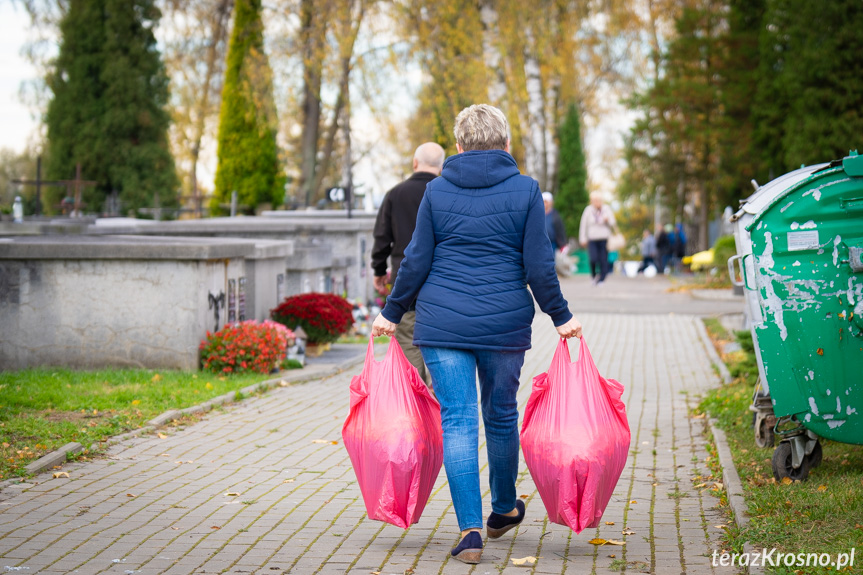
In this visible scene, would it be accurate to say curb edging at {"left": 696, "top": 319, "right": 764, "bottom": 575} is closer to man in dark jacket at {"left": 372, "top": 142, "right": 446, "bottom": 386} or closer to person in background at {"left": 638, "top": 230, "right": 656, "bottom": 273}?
man in dark jacket at {"left": 372, "top": 142, "right": 446, "bottom": 386}

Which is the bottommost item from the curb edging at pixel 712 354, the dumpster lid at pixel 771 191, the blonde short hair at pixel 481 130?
the curb edging at pixel 712 354

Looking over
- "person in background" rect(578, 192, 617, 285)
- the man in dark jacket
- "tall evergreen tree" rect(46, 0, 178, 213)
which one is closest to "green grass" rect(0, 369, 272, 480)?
A: the man in dark jacket

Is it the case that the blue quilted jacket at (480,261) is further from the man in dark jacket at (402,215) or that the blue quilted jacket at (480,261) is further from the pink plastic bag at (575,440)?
the man in dark jacket at (402,215)

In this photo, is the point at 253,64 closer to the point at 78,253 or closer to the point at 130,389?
the point at 78,253

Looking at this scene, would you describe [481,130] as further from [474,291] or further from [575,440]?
[575,440]

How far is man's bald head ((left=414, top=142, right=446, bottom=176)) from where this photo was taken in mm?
7078

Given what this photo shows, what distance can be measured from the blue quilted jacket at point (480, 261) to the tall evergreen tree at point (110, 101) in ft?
115

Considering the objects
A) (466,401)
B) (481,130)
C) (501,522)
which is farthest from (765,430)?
(481,130)

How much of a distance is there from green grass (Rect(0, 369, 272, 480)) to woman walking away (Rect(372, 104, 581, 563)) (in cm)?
290

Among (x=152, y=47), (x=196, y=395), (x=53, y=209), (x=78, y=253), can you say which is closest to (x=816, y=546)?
(x=196, y=395)

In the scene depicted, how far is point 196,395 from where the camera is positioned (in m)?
8.62

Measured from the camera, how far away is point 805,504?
509cm

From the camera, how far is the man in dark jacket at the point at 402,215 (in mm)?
7078

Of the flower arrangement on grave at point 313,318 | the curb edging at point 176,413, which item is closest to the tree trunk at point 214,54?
the flower arrangement on grave at point 313,318
